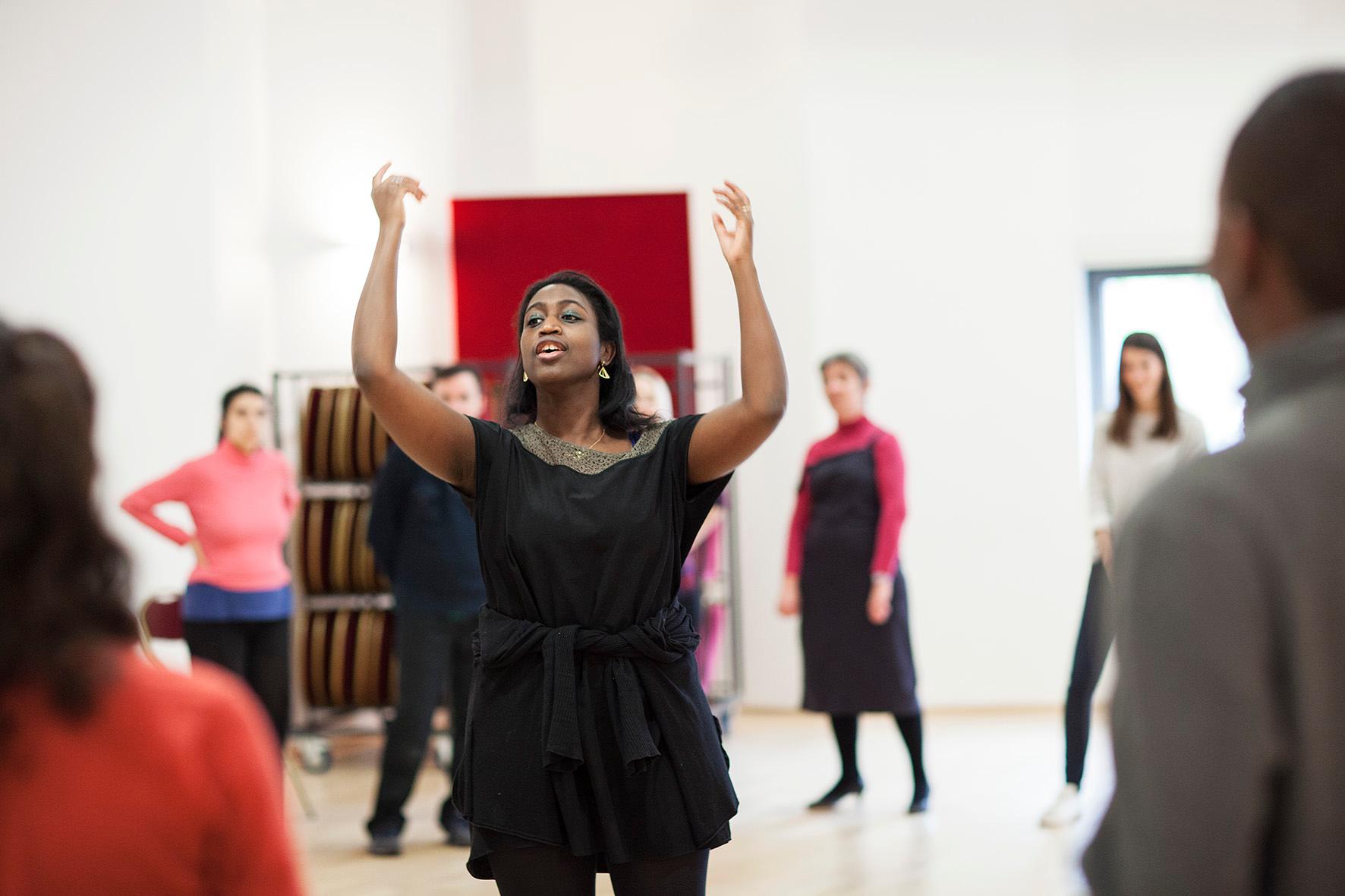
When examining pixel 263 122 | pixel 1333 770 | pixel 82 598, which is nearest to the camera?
pixel 1333 770

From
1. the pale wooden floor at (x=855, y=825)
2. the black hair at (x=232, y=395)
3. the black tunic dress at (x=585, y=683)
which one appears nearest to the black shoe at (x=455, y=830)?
the pale wooden floor at (x=855, y=825)

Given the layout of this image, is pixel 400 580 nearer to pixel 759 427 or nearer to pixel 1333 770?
pixel 759 427

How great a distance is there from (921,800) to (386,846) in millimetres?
1931

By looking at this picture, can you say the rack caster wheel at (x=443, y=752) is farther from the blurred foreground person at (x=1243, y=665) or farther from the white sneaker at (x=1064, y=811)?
the blurred foreground person at (x=1243, y=665)

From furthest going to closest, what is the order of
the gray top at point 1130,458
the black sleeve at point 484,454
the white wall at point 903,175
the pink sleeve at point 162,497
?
1. the white wall at point 903,175
2. the pink sleeve at point 162,497
3. the gray top at point 1130,458
4. the black sleeve at point 484,454

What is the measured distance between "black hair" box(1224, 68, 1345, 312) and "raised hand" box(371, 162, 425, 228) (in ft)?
4.45

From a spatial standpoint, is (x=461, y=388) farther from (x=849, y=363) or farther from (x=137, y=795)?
(x=137, y=795)

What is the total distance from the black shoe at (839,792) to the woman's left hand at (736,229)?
3396 mm

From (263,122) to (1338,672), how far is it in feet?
21.5

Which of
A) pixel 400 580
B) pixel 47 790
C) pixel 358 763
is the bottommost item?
pixel 358 763

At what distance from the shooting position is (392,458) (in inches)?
175

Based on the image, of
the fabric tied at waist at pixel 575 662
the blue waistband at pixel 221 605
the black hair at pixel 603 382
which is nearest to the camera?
the fabric tied at waist at pixel 575 662

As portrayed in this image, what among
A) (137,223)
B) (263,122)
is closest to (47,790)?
(137,223)

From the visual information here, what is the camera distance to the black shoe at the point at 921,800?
198 inches
